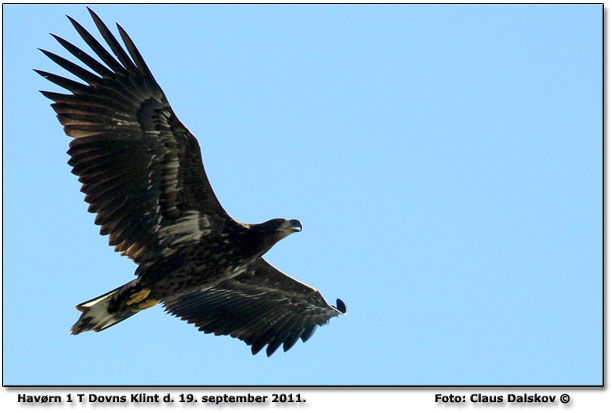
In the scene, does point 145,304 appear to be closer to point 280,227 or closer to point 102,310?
point 102,310

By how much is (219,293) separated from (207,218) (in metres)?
2.13

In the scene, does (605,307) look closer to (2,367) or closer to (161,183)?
(161,183)

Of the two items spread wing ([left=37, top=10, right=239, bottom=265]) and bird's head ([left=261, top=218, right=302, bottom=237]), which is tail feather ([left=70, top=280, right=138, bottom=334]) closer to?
spread wing ([left=37, top=10, right=239, bottom=265])

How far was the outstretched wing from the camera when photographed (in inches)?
717

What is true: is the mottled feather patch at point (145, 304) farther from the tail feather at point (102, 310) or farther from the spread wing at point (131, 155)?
the spread wing at point (131, 155)

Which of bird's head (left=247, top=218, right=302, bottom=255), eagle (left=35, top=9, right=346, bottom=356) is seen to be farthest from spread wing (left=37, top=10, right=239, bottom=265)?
bird's head (left=247, top=218, right=302, bottom=255)

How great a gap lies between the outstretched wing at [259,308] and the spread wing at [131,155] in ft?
5.88

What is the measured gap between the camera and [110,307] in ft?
53.6

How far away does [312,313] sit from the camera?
61.7 feet

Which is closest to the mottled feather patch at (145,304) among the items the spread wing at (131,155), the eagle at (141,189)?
the eagle at (141,189)

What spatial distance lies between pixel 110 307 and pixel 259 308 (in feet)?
9.77

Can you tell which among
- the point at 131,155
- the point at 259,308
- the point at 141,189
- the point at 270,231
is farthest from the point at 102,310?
the point at 259,308

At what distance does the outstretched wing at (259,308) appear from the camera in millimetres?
18219

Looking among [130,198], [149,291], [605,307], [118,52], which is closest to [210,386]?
[149,291]
